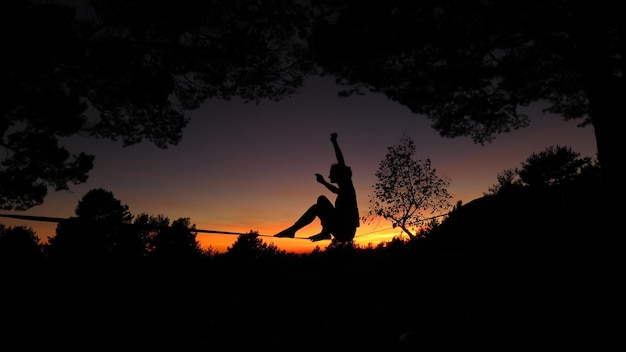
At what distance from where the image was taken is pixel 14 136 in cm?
991

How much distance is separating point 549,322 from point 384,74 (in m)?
7.85

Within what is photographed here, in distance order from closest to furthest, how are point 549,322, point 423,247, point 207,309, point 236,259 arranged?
1. point 549,322
2. point 207,309
3. point 423,247
4. point 236,259

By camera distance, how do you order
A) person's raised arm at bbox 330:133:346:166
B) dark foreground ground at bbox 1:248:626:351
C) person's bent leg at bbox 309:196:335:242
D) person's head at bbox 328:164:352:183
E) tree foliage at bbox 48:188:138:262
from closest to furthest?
dark foreground ground at bbox 1:248:626:351 < person's raised arm at bbox 330:133:346:166 < person's head at bbox 328:164:352:183 < person's bent leg at bbox 309:196:335:242 < tree foliage at bbox 48:188:138:262

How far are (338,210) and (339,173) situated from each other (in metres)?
0.77

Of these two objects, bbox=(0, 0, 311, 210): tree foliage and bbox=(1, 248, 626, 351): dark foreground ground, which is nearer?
bbox=(1, 248, 626, 351): dark foreground ground

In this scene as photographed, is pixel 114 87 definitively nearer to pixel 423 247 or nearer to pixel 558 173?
pixel 423 247

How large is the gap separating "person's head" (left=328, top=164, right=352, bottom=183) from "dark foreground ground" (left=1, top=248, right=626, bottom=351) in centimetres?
181

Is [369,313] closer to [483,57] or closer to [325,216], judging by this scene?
[325,216]

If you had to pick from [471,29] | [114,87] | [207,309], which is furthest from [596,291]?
[114,87]

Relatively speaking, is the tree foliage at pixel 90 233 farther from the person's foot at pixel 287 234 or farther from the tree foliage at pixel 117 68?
the person's foot at pixel 287 234

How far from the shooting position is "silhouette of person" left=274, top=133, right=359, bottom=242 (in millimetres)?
6285

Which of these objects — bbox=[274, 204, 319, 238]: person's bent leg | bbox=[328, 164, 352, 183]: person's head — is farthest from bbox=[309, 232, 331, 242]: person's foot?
bbox=[328, 164, 352, 183]: person's head

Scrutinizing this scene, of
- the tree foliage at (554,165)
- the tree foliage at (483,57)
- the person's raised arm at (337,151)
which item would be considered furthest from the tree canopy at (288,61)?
the tree foliage at (554,165)

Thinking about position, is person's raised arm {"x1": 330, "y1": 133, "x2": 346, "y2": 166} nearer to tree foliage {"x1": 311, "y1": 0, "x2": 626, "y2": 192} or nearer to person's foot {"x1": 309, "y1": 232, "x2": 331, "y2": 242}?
person's foot {"x1": 309, "y1": 232, "x2": 331, "y2": 242}
